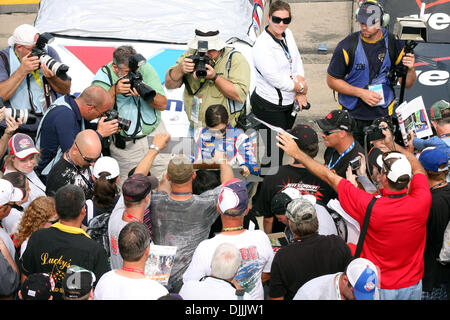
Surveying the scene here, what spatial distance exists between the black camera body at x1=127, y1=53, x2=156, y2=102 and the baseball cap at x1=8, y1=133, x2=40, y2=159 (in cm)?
112

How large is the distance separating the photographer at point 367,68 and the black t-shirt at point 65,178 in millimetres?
2787

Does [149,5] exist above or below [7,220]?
above

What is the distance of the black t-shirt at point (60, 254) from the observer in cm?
370

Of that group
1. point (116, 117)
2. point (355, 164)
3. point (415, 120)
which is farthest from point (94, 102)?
point (415, 120)

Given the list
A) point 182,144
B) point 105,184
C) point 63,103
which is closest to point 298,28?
point 182,144

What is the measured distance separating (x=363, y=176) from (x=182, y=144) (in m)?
2.15

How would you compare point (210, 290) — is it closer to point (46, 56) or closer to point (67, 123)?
point (67, 123)

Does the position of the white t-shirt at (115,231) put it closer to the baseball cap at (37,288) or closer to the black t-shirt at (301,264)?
the baseball cap at (37,288)

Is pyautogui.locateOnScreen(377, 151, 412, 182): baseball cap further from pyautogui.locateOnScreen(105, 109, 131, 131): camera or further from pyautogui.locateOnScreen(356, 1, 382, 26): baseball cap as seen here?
pyautogui.locateOnScreen(105, 109, 131, 131): camera

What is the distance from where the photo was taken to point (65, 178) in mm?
4828

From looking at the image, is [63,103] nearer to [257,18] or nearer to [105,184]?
[105,184]

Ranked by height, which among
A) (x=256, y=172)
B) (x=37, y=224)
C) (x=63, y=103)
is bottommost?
(x=256, y=172)

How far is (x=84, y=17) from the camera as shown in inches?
304

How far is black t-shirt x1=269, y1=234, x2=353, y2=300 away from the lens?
3693 millimetres
